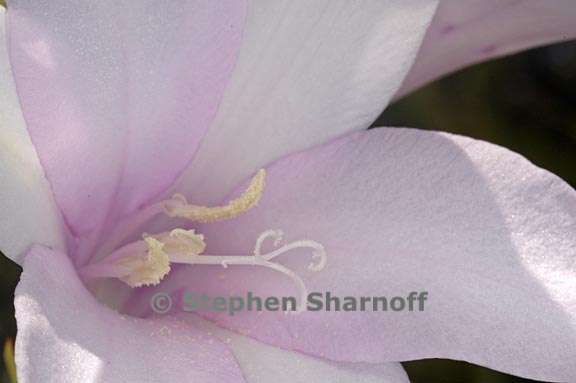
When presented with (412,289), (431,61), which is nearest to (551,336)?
(412,289)

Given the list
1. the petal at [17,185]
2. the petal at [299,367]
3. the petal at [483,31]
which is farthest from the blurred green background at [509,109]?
the petal at [17,185]

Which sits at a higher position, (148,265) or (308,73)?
(308,73)

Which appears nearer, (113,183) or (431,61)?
(113,183)

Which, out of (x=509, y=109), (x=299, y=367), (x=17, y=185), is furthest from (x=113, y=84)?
(x=509, y=109)

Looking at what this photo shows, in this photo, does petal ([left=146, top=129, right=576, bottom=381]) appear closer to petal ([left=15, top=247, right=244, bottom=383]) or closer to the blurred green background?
petal ([left=15, top=247, right=244, bottom=383])

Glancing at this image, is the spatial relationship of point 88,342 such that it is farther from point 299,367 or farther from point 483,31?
point 483,31

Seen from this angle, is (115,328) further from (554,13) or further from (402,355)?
(554,13)

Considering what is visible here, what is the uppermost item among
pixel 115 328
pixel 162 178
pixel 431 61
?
pixel 431 61
